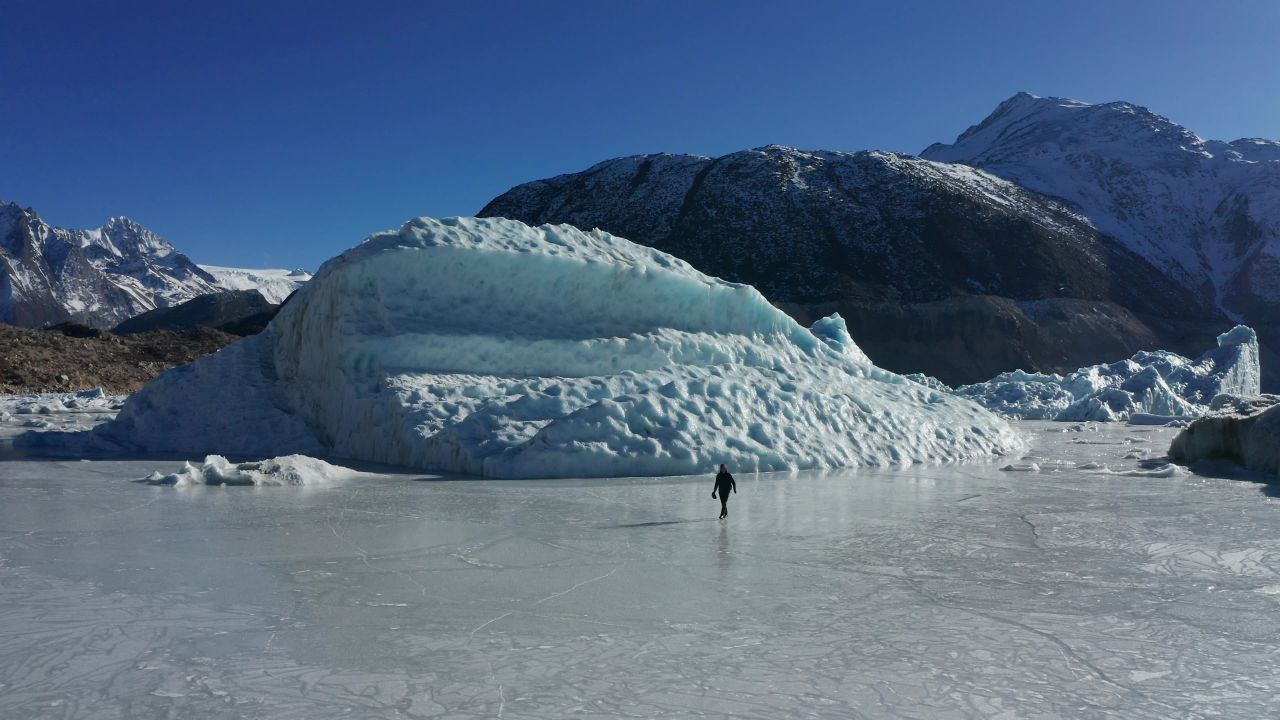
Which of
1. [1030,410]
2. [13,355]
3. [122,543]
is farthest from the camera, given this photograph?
[13,355]

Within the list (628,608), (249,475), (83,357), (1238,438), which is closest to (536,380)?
(249,475)

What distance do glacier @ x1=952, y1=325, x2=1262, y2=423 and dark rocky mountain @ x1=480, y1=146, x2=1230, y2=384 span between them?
1906cm

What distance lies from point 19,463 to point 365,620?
1006 centimetres

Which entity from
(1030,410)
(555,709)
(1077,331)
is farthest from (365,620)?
(1077,331)

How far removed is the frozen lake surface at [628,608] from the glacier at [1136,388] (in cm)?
1942

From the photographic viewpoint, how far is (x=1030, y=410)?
28062 millimetres

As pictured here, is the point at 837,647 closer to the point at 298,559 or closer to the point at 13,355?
the point at 298,559

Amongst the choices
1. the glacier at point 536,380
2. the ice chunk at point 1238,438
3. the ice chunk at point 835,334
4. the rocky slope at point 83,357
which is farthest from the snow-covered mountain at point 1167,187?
the rocky slope at point 83,357

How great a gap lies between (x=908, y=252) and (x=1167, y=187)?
31321 mm

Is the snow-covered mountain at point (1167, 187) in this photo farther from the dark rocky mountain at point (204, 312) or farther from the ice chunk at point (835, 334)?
the dark rocky mountain at point (204, 312)

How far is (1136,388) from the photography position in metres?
27.0

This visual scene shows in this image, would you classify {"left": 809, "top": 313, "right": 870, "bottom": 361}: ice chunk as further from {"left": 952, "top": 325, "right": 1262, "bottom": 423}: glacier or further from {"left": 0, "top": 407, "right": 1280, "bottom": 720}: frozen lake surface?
{"left": 952, "top": 325, "right": 1262, "bottom": 423}: glacier

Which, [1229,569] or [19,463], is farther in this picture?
[19,463]

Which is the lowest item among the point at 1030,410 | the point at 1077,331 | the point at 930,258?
the point at 1030,410
